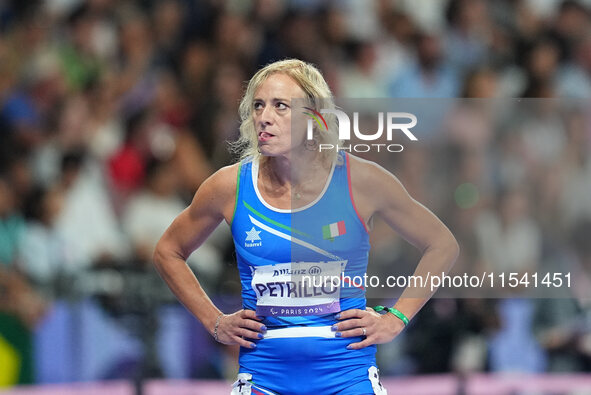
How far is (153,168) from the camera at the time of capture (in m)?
6.48

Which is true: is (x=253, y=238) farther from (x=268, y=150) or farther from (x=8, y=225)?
(x=8, y=225)

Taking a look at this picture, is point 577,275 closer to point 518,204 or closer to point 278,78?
point 518,204

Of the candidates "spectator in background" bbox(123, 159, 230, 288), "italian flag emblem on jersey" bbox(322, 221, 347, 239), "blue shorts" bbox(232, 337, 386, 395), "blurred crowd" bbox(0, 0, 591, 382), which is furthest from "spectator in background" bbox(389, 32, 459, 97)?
"blue shorts" bbox(232, 337, 386, 395)

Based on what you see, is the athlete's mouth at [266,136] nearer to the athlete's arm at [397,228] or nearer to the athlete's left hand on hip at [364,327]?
the athlete's arm at [397,228]

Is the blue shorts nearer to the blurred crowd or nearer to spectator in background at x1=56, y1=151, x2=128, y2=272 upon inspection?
the blurred crowd

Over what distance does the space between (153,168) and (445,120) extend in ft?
9.31

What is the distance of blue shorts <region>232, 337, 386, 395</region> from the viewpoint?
3428 mm

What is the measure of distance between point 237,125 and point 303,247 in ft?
9.54

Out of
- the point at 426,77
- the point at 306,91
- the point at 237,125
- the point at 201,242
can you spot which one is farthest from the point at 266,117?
the point at 426,77

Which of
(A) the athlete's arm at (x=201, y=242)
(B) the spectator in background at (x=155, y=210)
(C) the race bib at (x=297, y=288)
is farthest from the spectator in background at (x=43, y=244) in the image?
(C) the race bib at (x=297, y=288)

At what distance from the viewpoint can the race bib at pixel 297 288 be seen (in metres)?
3.43

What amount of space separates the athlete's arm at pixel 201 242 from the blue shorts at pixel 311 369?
0.12m

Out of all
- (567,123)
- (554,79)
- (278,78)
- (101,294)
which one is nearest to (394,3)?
(554,79)

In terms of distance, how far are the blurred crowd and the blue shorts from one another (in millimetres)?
880
